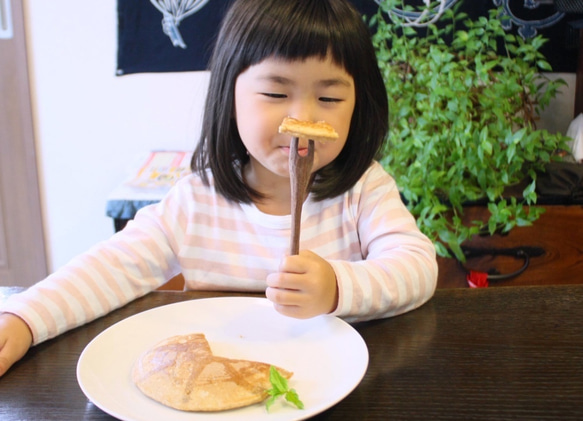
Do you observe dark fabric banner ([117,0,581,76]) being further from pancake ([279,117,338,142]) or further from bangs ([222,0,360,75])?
pancake ([279,117,338,142])

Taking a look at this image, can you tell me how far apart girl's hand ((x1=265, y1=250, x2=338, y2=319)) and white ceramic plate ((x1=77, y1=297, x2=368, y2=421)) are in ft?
0.09

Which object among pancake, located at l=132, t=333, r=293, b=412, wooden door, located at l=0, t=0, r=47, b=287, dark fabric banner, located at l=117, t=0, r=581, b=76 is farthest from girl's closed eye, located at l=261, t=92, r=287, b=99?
wooden door, located at l=0, t=0, r=47, b=287

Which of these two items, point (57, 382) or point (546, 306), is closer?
point (57, 382)

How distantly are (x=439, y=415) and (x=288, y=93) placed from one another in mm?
538

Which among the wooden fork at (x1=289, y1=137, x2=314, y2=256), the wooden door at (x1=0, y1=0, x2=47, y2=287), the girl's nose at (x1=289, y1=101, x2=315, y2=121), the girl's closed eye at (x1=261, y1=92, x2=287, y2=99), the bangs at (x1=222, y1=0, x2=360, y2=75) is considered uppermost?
the bangs at (x1=222, y1=0, x2=360, y2=75)

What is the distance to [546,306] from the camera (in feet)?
2.84

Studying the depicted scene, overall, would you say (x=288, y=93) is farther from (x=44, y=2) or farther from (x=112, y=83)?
(x=44, y=2)

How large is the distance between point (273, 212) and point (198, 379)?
0.59 m

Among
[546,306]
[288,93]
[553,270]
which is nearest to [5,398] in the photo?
[288,93]

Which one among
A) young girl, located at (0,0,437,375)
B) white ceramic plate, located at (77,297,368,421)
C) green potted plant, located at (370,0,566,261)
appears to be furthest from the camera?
green potted plant, located at (370,0,566,261)

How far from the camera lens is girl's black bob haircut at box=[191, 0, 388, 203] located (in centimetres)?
95

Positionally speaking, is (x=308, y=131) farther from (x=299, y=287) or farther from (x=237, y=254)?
(x=237, y=254)

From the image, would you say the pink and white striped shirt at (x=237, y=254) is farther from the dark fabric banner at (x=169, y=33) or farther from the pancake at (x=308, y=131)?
the dark fabric banner at (x=169, y=33)

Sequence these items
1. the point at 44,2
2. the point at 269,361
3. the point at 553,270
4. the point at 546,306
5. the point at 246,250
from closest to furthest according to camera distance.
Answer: the point at 269,361 → the point at 546,306 → the point at 246,250 → the point at 553,270 → the point at 44,2
